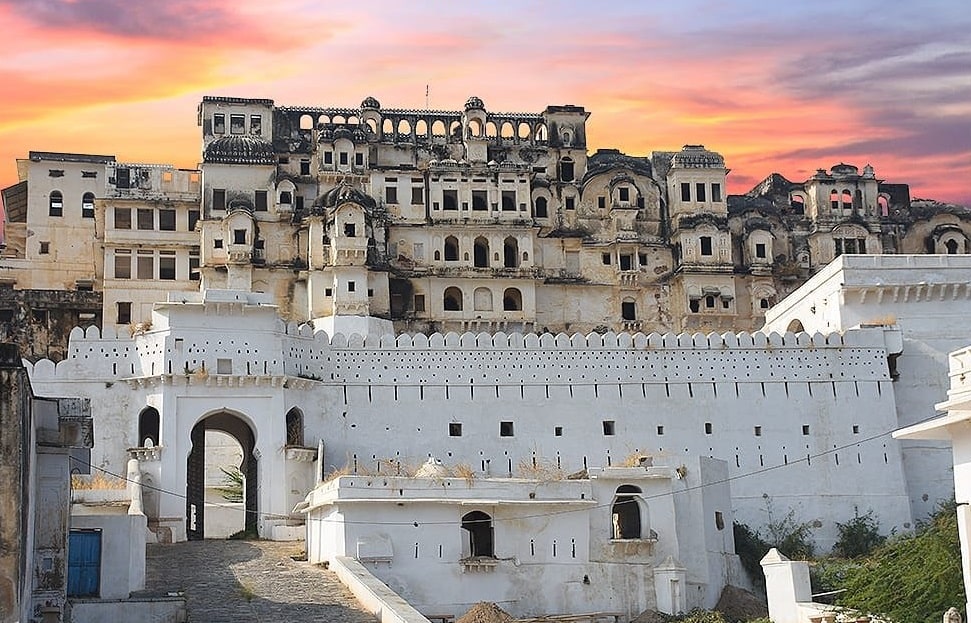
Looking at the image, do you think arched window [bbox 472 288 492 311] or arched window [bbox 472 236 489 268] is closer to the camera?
arched window [bbox 472 288 492 311]

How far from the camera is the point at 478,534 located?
31.9 meters

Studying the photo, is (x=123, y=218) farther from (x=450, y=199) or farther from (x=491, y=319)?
(x=491, y=319)

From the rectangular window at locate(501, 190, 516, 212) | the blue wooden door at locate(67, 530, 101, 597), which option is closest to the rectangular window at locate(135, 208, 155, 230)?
the rectangular window at locate(501, 190, 516, 212)

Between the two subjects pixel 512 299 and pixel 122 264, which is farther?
pixel 122 264

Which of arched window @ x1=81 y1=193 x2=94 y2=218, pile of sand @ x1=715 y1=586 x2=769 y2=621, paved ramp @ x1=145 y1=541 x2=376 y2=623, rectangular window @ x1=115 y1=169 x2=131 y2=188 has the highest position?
rectangular window @ x1=115 y1=169 x2=131 y2=188

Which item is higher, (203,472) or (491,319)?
(491,319)

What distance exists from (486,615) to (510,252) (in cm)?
2792

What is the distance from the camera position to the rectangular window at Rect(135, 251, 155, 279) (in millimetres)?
54250

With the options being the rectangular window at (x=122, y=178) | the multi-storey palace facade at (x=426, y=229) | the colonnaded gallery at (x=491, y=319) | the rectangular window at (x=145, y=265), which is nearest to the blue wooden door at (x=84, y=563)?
the colonnaded gallery at (x=491, y=319)

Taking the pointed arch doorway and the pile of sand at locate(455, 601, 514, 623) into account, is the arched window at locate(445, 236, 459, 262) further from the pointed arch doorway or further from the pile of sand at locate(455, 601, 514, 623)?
the pile of sand at locate(455, 601, 514, 623)

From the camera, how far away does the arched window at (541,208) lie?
55812 mm

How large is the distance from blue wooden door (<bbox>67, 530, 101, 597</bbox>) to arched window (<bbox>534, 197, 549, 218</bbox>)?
106 feet

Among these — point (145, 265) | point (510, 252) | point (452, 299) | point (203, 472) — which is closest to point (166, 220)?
point (145, 265)

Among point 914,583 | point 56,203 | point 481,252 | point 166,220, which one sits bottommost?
point 914,583
